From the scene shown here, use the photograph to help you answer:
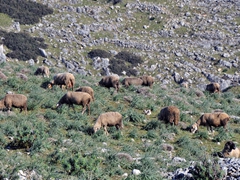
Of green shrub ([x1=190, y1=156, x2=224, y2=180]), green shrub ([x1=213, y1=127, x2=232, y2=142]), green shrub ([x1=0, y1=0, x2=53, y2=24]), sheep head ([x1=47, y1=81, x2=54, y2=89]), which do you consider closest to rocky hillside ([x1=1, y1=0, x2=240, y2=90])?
green shrub ([x1=0, y1=0, x2=53, y2=24])

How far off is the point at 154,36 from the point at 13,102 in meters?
47.7

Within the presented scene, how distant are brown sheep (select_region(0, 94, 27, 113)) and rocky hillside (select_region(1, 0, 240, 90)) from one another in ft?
112

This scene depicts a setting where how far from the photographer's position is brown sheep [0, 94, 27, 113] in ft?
58.2

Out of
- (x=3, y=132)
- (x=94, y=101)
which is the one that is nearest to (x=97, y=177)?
(x=3, y=132)

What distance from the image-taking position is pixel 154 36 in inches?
2496

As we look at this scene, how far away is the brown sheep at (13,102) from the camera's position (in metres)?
17.7

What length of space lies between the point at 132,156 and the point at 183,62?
45.5m

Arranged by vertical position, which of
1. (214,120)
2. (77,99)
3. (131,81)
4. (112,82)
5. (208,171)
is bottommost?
(131,81)

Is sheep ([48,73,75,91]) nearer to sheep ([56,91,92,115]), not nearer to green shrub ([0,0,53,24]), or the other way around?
sheep ([56,91,92,115])

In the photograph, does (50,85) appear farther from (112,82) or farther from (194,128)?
(194,128)

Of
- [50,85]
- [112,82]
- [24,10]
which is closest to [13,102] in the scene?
[50,85]

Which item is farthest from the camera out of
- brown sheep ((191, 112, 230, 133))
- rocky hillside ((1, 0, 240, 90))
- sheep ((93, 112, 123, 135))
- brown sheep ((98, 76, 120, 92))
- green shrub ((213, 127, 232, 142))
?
rocky hillside ((1, 0, 240, 90))

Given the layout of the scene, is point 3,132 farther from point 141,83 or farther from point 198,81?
point 198,81

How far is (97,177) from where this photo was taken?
1118 centimetres
